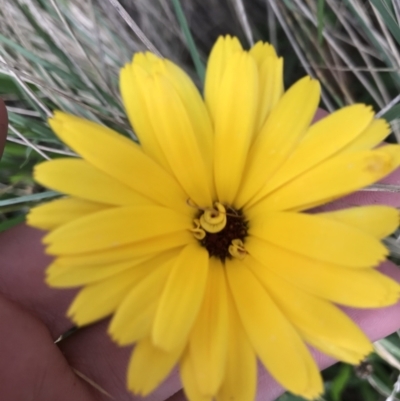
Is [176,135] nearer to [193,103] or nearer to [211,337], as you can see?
[193,103]

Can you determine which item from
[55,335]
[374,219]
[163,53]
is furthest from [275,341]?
[163,53]

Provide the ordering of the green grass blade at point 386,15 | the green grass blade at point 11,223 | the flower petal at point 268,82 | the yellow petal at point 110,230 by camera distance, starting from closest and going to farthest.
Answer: the yellow petal at point 110,230 → the flower petal at point 268,82 → the green grass blade at point 386,15 → the green grass blade at point 11,223

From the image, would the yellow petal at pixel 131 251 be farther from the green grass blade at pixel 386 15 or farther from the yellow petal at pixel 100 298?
the green grass blade at pixel 386 15

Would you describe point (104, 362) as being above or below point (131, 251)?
below

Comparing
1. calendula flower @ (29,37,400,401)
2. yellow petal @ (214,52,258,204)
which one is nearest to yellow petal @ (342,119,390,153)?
calendula flower @ (29,37,400,401)

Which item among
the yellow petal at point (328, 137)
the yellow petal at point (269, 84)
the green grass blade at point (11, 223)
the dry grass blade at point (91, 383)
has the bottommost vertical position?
the dry grass blade at point (91, 383)

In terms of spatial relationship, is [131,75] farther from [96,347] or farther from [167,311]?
[96,347]

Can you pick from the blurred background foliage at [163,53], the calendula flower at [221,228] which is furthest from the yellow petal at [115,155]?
the blurred background foliage at [163,53]

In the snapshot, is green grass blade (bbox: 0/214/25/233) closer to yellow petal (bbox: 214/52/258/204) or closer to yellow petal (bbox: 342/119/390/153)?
yellow petal (bbox: 214/52/258/204)
